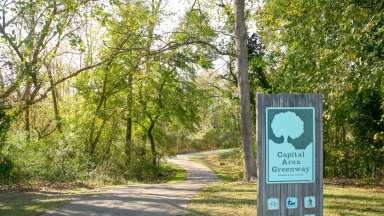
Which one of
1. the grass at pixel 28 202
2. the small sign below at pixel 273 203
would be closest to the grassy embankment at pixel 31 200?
the grass at pixel 28 202

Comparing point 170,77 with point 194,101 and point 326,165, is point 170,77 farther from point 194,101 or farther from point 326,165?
point 326,165

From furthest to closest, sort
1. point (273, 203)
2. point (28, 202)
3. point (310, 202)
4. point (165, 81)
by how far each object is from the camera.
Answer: point (165, 81) → point (28, 202) → point (310, 202) → point (273, 203)

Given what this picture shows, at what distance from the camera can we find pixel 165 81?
35688 millimetres

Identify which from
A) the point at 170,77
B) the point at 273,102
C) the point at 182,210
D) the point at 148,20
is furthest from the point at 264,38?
the point at 273,102

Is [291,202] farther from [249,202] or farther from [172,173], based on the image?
[172,173]

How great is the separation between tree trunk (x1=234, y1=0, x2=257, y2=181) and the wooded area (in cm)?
4

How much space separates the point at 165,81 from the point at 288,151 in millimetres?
29287

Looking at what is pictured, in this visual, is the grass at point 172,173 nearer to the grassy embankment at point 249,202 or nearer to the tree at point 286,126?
the grassy embankment at point 249,202

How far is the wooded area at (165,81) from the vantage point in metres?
13.8

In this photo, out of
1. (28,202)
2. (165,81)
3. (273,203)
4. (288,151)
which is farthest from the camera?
(165,81)

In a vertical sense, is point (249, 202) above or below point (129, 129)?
below

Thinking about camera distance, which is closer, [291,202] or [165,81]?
[291,202]

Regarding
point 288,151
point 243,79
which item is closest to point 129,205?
point 288,151

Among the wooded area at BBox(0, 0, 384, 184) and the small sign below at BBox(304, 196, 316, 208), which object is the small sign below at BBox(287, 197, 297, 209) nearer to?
the small sign below at BBox(304, 196, 316, 208)
